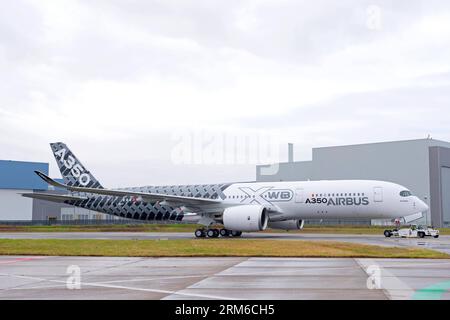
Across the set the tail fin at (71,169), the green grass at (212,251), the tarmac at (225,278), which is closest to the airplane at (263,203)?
the tail fin at (71,169)

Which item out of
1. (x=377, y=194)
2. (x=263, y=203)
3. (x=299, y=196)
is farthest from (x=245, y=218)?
(x=377, y=194)

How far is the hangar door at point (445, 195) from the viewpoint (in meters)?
69.7

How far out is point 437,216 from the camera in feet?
225

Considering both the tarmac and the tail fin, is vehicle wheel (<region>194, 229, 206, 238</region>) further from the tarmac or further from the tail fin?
the tarmac

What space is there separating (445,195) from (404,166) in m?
6.38

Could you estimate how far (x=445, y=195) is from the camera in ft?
230

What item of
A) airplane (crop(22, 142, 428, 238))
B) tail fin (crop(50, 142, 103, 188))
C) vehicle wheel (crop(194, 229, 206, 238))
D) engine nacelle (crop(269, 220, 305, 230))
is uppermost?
tail fin (crop(50, 142, 103, 188))

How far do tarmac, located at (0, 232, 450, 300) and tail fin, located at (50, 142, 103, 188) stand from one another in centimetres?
2524

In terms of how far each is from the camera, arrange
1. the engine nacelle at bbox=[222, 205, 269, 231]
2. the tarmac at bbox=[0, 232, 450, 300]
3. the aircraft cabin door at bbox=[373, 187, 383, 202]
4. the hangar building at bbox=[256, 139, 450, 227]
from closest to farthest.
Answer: the tarmac at bbox=[0, 232, 450, 300] < the engine nacelle at bbox=[222, 205, 269, 231] < the aircraft cabin door at bbox=[373, 187, 383, 202] < the hangar building at bbox=[256, 139, 450, 227]

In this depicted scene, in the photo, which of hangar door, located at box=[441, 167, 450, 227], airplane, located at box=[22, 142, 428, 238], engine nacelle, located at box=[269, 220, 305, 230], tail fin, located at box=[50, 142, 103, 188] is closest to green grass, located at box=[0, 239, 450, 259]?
airplane, located at box=[22, 142, 428, 238]

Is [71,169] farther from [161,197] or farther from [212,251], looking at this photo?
[212,251]

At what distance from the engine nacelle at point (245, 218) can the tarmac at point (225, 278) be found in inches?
570

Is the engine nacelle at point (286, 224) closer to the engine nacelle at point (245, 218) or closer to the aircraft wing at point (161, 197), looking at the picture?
the engine nacelle at point (245, 218)

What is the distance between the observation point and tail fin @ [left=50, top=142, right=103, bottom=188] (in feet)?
141
